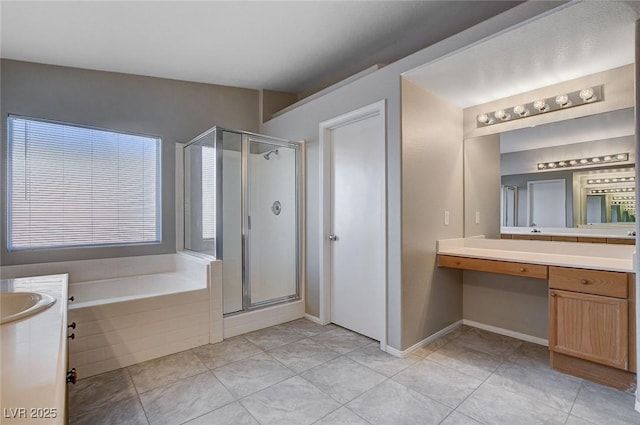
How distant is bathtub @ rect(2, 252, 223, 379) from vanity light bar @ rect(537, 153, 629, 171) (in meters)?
3.10

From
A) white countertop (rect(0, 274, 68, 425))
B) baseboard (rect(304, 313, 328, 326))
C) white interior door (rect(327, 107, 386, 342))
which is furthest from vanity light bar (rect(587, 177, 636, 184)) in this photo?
white countertop (rect(0, 274, 68, 425))

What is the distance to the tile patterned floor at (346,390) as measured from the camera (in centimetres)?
172

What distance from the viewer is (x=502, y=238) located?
→ 2.90 m

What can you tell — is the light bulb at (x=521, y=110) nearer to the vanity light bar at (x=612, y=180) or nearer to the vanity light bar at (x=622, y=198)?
the vanity light bar at (x=612, y=180)

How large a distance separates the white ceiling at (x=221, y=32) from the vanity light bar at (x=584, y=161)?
134 cm

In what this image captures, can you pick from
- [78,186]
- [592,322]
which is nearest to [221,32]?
[78,186]

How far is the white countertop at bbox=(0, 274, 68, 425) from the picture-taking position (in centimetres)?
58

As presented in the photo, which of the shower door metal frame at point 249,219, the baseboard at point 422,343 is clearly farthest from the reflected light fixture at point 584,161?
the shower door metal frame at point 249,219

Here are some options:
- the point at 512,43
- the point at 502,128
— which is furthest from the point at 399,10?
the point at 502,128

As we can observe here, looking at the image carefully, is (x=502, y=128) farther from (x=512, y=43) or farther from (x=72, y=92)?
(x=72, y=92)

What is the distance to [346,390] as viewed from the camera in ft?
6.49

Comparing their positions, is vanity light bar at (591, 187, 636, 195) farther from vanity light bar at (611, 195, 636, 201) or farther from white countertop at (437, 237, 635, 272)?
white countertop at (437, 237, 635, 272)

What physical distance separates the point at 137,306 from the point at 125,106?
81.1 inches

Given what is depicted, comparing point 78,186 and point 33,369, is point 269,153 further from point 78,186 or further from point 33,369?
point 33,369
